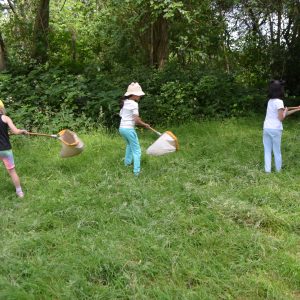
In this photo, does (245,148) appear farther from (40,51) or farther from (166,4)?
(40,51)

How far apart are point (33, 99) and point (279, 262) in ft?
26.6

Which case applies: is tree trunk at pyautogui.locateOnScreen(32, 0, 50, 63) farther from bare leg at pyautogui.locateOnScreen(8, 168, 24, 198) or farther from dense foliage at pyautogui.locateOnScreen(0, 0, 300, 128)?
bare leg at pyautogui.locateOnScreen(8, 168, 24, 198)

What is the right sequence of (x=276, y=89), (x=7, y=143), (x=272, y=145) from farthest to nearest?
(x=272, y=145)
(x=276, y=89)
(x=7, y=143)

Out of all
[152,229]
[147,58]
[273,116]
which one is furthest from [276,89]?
[147,58]

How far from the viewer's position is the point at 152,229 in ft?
14.3

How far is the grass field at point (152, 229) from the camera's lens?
11.1 feet

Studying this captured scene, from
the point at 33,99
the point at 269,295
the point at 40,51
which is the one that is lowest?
the point at 269,295

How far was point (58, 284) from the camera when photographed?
3379mm

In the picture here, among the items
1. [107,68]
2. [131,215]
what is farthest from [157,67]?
[131,215]

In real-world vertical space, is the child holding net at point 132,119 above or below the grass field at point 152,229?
above

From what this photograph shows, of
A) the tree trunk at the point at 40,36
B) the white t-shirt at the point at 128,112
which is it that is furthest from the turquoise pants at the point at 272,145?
the tree trunk at the point at 40,36

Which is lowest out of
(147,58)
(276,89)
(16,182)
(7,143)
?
(16,182)

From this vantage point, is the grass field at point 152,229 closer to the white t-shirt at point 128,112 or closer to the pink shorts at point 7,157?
the pink shorts at point 7,157

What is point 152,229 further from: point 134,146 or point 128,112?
point 128,112
